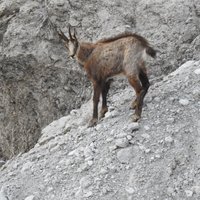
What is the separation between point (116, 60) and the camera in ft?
29.7

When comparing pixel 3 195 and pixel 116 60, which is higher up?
pixel 116 60

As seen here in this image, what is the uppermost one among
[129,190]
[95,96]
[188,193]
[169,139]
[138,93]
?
[138,93]

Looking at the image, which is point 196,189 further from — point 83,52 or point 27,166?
point 83,52

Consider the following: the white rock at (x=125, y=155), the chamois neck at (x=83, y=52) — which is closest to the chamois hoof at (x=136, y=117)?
the white rock at (x=125, y=155)

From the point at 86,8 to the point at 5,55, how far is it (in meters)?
2.52

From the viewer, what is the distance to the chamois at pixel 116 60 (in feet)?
28.4

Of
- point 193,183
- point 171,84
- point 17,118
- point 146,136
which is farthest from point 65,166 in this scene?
point 17,118

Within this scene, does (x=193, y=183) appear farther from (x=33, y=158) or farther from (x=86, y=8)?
(x=86, y=8)

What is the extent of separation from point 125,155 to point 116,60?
2.05 metres

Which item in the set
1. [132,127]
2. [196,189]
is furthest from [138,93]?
[196,189]

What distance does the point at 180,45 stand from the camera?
12.0 m

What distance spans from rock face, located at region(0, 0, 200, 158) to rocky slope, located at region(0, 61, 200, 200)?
115 inches

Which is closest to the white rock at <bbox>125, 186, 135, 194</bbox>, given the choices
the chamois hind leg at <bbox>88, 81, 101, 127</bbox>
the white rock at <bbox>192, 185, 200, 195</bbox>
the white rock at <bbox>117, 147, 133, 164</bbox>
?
the white rock at <bbox>117, 147, 133, 164</bbox>

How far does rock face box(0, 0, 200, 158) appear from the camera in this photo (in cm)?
1220
